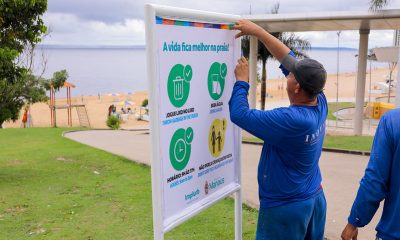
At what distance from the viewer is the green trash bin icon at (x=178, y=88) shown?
279 cm

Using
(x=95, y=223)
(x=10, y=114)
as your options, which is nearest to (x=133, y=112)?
(x=10, y=114)

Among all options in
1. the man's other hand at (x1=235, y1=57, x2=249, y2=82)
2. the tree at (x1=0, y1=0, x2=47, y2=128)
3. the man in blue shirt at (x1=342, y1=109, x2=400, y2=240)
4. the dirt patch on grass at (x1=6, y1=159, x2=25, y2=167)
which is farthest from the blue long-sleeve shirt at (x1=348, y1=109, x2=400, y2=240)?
the dirt patch on grass at (x1=6, y1=159, x2=25, y2=167)

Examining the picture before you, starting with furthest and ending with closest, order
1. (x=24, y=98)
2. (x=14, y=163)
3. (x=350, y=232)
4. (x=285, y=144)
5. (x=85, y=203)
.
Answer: (x=24, y=98) < (x=14, y=163) < (x=85, y=203) < (x=285, y=144) < (x=350, y=232)

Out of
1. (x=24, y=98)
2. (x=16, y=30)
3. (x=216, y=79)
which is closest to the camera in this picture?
(x=216, y=79)

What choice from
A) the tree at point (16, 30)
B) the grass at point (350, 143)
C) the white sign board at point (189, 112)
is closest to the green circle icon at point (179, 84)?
the white sign board at point (189, 112)

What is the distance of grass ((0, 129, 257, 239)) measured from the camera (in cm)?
533

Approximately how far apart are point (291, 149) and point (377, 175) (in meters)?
0.54

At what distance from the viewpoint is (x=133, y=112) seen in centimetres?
4059

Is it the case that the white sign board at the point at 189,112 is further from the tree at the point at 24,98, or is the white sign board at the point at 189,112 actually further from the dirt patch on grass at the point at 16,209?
the tree at the point at 24,98

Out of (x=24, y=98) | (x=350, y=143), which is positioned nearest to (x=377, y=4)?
(x=350, y=143)

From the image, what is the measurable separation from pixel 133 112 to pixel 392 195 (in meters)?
38.6

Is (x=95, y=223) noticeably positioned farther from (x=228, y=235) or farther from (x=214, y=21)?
(x=214, y=21)

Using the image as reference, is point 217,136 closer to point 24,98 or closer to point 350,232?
point 350,232

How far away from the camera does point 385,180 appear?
8.55 feet
